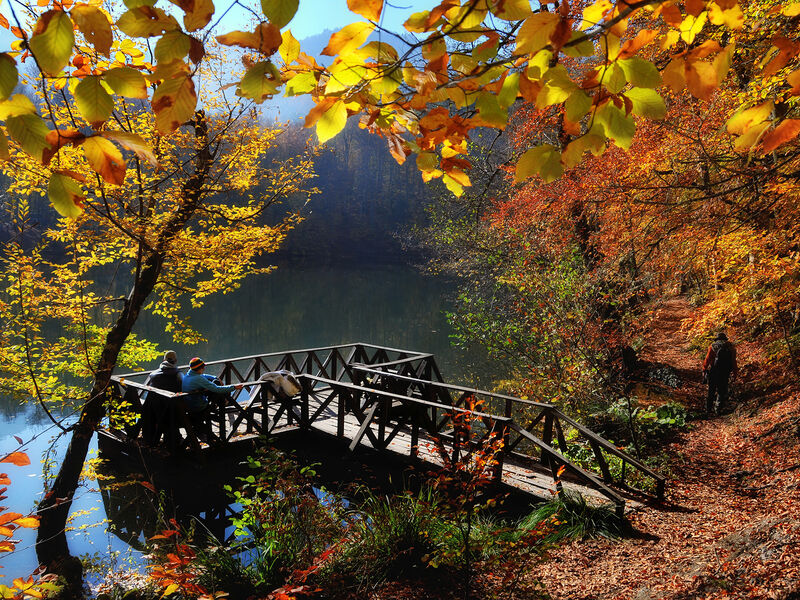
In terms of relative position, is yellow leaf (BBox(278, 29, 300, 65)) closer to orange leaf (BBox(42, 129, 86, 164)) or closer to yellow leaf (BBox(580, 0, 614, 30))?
orange leaf (BBox(42, 129, 86, 164))

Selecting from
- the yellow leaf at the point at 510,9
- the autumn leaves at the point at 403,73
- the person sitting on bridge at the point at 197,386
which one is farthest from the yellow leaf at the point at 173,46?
the person sitting on bridge at the point at 197,386

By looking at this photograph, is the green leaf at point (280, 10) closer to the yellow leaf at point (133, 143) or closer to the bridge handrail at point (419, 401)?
the yellow leaf at point (133, 143)

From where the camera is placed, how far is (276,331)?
26250 mm

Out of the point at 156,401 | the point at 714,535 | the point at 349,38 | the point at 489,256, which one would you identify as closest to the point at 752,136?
the point at 349,38

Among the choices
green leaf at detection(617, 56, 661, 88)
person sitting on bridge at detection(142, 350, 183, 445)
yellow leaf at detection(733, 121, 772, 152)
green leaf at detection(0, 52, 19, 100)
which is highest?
green leaf at detection(617, 56, 661, 88)

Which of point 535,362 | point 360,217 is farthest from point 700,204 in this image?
point 360,217

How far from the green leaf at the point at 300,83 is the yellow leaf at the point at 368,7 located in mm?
204

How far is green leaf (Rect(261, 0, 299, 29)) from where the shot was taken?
3.51ft

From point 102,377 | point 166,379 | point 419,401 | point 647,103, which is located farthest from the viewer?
point 166,379

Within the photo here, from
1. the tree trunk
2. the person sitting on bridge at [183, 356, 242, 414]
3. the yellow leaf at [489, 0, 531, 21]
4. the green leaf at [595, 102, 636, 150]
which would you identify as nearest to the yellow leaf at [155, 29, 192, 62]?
the yellow leaf at [489, 0, 531, 21]

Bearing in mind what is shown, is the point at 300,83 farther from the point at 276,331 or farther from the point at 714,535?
the point at 276,331

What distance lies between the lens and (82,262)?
715cm

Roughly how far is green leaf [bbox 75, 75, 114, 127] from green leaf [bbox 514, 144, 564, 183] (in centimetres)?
97

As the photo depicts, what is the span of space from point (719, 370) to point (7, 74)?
434 inches
